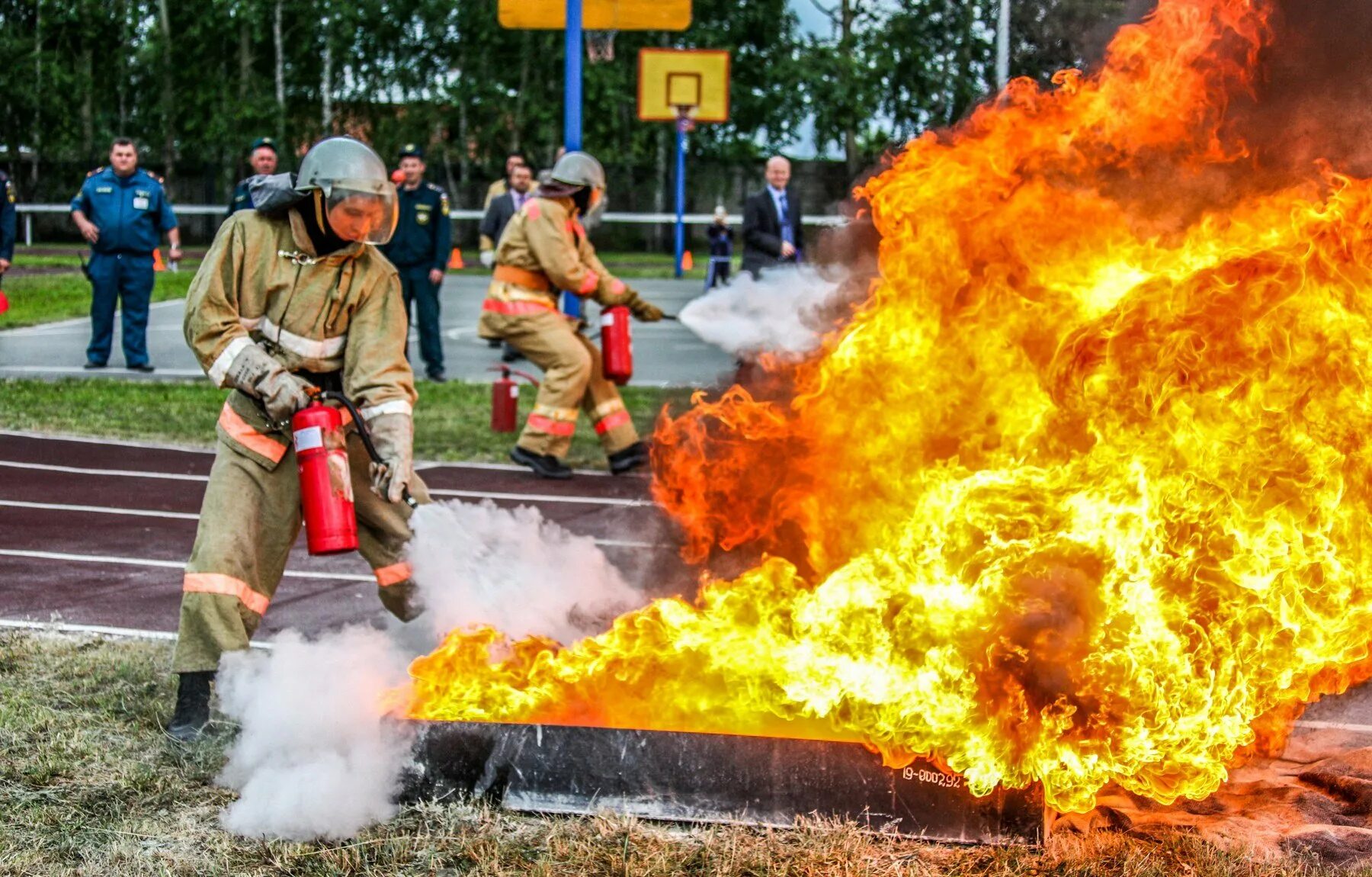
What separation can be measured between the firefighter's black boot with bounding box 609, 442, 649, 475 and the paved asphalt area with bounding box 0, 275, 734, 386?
1.56 metres

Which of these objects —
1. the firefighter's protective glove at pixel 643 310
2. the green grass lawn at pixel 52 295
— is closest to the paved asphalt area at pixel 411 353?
the green grass lawn at pixel 52 295

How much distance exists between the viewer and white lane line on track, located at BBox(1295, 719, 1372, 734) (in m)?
5.34

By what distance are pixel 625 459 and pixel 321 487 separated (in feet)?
17.8

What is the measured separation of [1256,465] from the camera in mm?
4238

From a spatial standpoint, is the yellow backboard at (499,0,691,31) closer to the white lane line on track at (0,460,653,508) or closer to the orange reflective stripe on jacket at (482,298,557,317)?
the orange reflective stripe on jacket at (482,298,557,317)

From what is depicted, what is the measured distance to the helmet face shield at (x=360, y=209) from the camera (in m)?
4.90

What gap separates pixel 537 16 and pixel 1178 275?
10071 millimetres

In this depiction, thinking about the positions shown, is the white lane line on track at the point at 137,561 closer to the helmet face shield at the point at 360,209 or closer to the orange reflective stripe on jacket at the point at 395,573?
the orange reflective stripe on jacket at the point at 395,573

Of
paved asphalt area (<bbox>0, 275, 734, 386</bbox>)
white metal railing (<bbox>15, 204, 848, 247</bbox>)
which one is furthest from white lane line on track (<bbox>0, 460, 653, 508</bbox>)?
white metal railing (<bbox>15, 204, 848, 247</bbox>)

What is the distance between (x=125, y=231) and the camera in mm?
13602

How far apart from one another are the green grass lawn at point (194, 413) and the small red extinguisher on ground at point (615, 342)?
3.10 feet

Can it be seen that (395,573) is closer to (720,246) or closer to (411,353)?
(411,353)

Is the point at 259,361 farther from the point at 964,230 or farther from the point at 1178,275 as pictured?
the point at 1178,275

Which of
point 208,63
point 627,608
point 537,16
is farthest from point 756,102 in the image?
point 627,608
